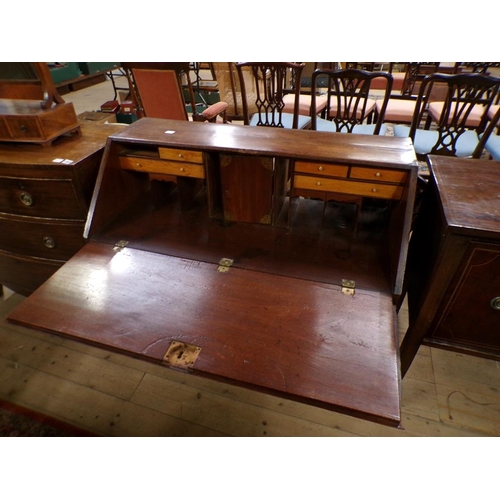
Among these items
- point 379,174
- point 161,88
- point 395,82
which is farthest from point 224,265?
point 395,82

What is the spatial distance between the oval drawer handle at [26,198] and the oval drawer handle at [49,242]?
0.64 ft

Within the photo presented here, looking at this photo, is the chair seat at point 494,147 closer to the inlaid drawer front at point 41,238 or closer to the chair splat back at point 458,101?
the chair splat back at point 458,101

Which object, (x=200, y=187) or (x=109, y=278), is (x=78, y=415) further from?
(x=200, y=187)

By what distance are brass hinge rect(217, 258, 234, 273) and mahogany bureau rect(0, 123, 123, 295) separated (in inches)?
29.8

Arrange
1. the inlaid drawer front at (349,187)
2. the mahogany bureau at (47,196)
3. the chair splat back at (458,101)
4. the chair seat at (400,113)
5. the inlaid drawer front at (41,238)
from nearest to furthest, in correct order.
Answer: the inlaid drawer front at (349,187), the mahogany bureau at (47,196), the inlaid drawer front at (41,238), the chair splat back at (458,101), the chair seat at (400,113)

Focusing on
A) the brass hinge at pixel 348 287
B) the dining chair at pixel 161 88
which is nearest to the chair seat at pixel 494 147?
the brass hinge at pixel 348 287

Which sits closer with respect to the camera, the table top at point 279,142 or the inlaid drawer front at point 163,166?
the table top at point 279,142

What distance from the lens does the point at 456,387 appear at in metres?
1.63

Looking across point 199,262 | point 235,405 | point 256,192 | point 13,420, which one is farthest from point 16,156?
point 235,405

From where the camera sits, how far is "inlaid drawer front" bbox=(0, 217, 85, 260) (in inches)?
64.9

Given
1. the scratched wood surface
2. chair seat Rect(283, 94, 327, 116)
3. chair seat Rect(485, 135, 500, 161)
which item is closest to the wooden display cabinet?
the scratched wood surface

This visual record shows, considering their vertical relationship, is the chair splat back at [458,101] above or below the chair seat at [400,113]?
above

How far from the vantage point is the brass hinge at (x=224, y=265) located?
1266 mm
